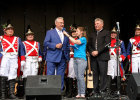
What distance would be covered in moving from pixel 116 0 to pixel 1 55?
5.07 metres

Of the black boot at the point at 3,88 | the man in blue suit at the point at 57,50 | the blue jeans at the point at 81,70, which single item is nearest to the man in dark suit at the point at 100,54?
the blue jeans at the point at 81,70

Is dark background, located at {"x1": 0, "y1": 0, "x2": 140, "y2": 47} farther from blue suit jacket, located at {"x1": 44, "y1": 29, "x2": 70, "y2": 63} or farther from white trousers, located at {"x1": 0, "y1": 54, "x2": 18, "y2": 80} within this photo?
blue suit jacket, located at {"x1": 44, "y1": 29, "x2": 70, "y2": 63}

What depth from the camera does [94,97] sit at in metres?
5.87

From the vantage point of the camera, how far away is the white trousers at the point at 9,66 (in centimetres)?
697

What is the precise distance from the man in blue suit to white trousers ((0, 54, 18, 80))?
0.92 metres

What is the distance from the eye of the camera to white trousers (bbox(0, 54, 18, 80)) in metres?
6.97

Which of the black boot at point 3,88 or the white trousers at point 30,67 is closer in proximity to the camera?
the black boot at point 3,88

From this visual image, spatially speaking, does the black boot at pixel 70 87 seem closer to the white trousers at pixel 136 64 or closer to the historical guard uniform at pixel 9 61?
the historical guard uniform at pixel 9 61

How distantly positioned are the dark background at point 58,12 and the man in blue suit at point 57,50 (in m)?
3.89

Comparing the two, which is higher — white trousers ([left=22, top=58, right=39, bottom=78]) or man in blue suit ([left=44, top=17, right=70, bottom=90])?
man in blue suit ([left=44, top=17, right=70, bottom=90])

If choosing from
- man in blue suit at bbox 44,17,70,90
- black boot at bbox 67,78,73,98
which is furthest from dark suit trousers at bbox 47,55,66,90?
black boot at bbox 67,78,73,98

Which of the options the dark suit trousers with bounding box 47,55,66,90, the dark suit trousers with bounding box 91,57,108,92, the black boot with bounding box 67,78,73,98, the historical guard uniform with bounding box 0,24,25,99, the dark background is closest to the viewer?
the dark suit trousers with bounding box 91,57,108,92

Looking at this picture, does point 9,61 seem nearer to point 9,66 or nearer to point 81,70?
point 9,66

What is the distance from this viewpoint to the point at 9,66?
23.2 ft
